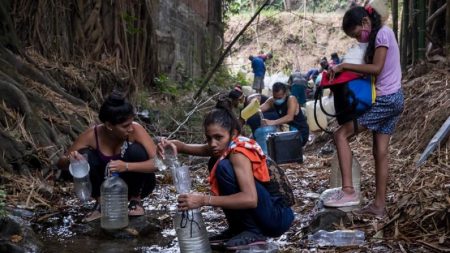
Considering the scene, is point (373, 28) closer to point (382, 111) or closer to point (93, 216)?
point (382, 111)

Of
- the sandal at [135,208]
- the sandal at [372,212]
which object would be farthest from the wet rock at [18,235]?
the sandal at [372,212]

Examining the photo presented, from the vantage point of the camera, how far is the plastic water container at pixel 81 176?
3405 millimetres

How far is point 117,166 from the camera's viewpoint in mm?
3293

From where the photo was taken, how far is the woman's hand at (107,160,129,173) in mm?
3285

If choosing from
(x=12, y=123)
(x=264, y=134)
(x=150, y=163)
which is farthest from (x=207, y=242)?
(x=264, y=134)

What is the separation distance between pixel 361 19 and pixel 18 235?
2.27 metres

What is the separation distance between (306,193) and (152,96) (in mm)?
5179

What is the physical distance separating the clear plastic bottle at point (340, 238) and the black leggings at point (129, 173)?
116 cm

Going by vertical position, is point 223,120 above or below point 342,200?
above

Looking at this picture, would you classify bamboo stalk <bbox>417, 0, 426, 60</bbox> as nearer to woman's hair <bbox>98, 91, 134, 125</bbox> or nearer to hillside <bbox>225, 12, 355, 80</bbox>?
woman's hair <bbox>98, 91, 134, 125</bbox>

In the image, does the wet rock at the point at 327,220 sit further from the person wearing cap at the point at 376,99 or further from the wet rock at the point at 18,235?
the wet rock at the point at 18,235

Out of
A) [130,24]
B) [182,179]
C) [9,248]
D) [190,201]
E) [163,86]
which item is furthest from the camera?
[163,86]

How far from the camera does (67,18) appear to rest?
7105 millimetres

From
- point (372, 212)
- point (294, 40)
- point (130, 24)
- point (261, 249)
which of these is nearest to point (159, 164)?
point (261, 249)
